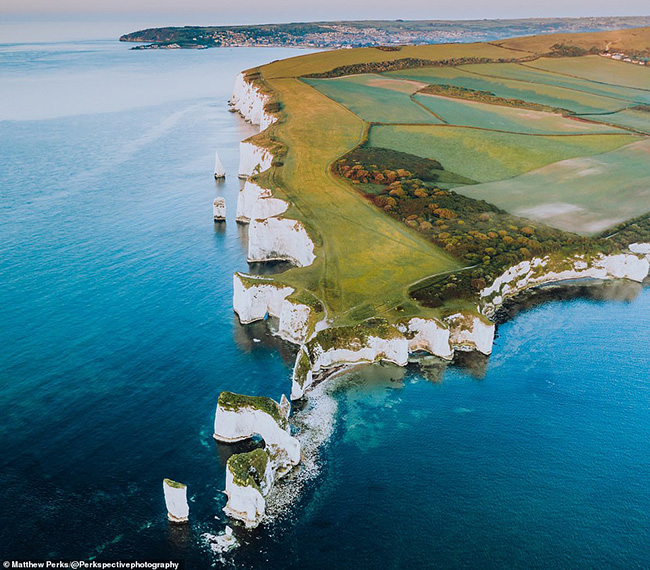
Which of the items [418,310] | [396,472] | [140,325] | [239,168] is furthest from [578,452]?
[239,168]

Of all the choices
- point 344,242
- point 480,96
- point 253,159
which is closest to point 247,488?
point 344,242

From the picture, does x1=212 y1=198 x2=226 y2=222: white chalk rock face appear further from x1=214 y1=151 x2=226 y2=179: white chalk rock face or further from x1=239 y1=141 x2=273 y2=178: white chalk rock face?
x1=214 y1=151 x2=226 y2=179: white chalk rock face

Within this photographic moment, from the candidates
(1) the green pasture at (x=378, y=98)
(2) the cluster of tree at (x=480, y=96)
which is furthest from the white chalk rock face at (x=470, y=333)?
(2) the cluster of tree at (x=480, y=96)

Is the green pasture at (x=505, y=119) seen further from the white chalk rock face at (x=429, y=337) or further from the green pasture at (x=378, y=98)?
the white chalk rock face at (x=429, y=337)

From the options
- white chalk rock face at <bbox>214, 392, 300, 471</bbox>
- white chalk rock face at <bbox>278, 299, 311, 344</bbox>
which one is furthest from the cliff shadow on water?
white chalk rock face at <bbox>214, 392, 300, 471</bbox>

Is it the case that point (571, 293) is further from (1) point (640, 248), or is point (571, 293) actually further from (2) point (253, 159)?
(2) point (253, 159)

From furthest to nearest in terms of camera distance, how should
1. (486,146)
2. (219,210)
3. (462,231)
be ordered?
(486,146) → (219,210) → (462,231)

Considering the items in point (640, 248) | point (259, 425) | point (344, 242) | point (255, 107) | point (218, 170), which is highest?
point (255, 107)
